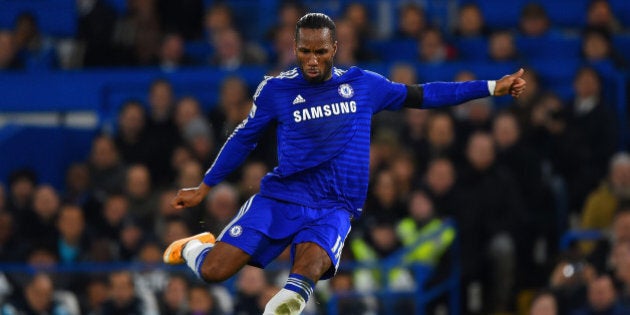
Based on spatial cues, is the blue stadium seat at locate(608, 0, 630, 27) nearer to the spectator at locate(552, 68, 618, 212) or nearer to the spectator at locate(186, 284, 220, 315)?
the spectator at locate(552, 68, 618, 212)

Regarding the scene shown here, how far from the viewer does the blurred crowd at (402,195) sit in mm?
11703

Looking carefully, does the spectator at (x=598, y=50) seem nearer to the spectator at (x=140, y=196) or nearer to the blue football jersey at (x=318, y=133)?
the spectator at (x=140, y=196)

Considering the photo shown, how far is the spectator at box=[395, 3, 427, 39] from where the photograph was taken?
1453 centimetres

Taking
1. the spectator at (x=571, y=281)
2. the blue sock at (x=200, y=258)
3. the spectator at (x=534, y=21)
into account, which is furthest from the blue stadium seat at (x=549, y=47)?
the blue sock at (x=200, y=258)

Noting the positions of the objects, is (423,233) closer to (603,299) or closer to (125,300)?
(603,299)

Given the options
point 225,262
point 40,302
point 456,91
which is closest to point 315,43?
point 456,91

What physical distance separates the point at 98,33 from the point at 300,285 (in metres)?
8.05

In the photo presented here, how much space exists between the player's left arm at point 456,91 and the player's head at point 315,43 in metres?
0.66

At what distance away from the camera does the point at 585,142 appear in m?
12.9

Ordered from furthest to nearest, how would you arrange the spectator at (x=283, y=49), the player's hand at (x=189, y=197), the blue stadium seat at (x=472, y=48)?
1. the blue stadium seat at (x=472, y=48)
2. the spectator at (x=283, y=49)
3. the player's hand at (x=189, y=197)

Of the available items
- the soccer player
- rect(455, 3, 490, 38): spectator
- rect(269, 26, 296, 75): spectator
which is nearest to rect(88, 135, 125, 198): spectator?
rect(269, 26, 296, 75): spectator

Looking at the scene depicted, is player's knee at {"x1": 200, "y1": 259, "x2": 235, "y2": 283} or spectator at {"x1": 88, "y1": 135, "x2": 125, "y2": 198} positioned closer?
player's knee at {"x1": 200, "y1": 259, "x2": 235, "y2": 283}

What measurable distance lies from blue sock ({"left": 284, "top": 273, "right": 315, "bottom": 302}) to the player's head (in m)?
1.21

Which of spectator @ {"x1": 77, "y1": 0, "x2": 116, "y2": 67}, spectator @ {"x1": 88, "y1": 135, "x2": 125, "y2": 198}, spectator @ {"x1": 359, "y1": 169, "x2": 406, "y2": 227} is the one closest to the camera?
spectator @ {"x1": 359, "y1": 169, "x2": 406, "y2": 227}
